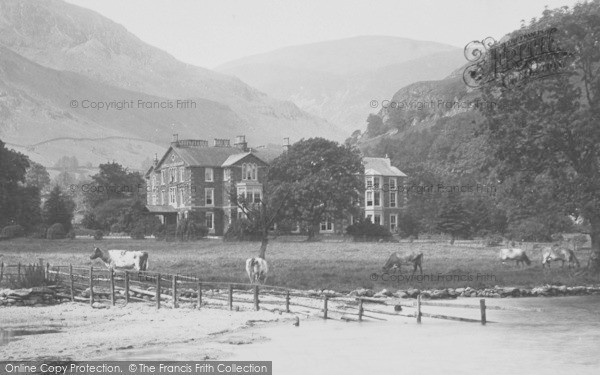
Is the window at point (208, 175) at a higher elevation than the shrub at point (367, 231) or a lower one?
higher

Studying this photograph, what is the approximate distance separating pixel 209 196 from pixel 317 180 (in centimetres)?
2258

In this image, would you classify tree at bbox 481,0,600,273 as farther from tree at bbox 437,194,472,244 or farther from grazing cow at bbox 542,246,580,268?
tree at bbox 437,194,472,244

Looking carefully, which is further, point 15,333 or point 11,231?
point 11,231

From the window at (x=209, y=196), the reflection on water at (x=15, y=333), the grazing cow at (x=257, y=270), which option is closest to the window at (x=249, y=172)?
the window at (x=209, y=196)

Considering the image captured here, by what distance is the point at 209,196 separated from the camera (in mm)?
120500

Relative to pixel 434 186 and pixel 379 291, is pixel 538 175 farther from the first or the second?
pixel 434 186

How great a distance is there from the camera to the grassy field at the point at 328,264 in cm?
4650

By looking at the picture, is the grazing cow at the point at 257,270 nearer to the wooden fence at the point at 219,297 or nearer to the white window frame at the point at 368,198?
the wooden fence at the point at 219,297

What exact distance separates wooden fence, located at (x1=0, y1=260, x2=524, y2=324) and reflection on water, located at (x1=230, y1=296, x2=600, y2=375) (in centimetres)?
86

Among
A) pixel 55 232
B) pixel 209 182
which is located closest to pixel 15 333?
pixel 55 232

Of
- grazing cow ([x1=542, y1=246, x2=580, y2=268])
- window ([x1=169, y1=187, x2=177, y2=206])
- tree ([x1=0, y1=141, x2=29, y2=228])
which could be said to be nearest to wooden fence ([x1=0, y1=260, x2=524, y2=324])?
grazing cow ([x1=542, y1=246, x2=580, y2=268])

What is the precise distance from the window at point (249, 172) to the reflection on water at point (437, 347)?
283ft

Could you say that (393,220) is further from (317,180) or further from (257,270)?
(257,270)

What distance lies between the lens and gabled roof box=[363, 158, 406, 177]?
134250 millimetres
